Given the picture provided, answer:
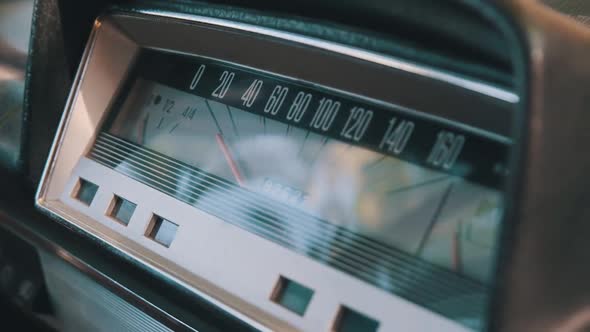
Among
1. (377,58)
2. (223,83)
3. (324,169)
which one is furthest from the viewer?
(223,83)

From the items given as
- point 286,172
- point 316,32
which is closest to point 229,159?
point 286,172

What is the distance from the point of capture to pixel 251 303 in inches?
27.1

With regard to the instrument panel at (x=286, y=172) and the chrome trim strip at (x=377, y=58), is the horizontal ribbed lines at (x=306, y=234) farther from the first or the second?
the chrome trim strip at (x=377, y=58)

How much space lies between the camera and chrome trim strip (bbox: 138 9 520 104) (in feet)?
1.78

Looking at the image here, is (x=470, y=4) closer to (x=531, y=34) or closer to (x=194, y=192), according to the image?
(x=531, y=34)

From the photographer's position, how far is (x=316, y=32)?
25.4 inches

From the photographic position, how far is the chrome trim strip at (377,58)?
542 millimetres

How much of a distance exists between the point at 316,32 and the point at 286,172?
17 centimetres

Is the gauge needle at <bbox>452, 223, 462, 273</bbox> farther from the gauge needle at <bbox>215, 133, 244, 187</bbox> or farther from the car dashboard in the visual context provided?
the gauge needle at <bbox>215, 133, 244, 187</bbox>

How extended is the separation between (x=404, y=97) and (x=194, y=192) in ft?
0.93

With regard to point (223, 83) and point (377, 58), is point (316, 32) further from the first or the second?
point (223, 83)

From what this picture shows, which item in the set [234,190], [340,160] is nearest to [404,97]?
[340,160]

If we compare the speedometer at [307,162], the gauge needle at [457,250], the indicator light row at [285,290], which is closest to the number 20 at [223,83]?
the speedometer at [307,162]

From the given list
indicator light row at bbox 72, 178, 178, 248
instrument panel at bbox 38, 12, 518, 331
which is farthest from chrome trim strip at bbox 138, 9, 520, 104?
indicator light row at bbox 72, 178, 178, 248
